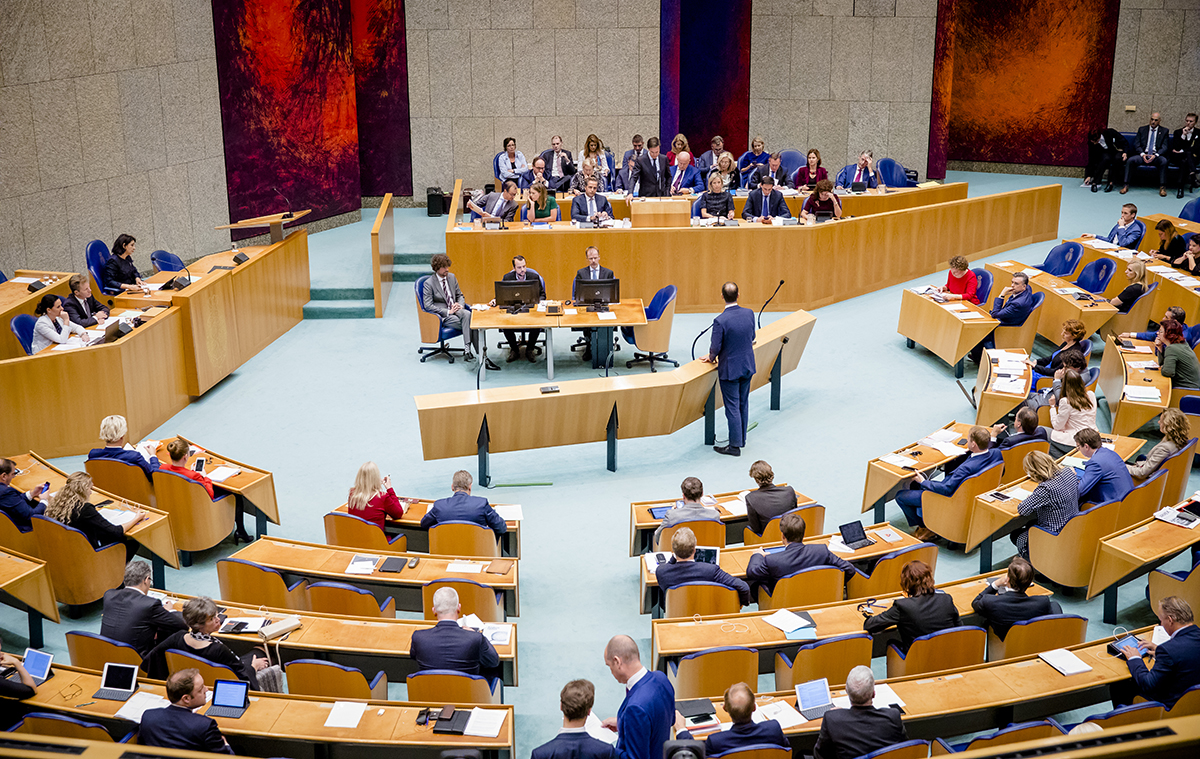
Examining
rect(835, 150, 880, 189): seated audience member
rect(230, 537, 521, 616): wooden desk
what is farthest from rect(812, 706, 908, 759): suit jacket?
rect(835, 150, 880, 189): seated audience member

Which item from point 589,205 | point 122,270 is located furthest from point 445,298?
point 122,270

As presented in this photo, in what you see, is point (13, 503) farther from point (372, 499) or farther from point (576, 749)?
point (576, 749)

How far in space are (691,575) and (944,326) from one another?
22.1 ft

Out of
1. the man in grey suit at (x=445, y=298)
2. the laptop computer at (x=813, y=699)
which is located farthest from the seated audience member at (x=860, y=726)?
the man in grey suit at (x=445, y=298)

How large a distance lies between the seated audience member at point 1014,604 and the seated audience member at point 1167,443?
7.67 feet

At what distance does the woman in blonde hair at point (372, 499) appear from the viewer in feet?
24.2

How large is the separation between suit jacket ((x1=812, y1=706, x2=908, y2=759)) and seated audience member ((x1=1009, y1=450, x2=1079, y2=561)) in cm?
300

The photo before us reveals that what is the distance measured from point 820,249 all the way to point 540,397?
6.47m

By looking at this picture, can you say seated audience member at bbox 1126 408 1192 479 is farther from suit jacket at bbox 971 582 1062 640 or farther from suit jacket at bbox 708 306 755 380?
suit jacket at bbox 708 306 755 380

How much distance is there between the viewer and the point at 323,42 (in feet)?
57.3

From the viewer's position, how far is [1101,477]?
24.1 ft

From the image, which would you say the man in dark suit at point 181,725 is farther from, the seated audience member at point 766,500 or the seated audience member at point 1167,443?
the seated audience member at point 1167,443

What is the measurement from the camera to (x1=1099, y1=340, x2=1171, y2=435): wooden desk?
9.27 metres

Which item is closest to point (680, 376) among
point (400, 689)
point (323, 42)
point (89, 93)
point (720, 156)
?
point (400, 689)
